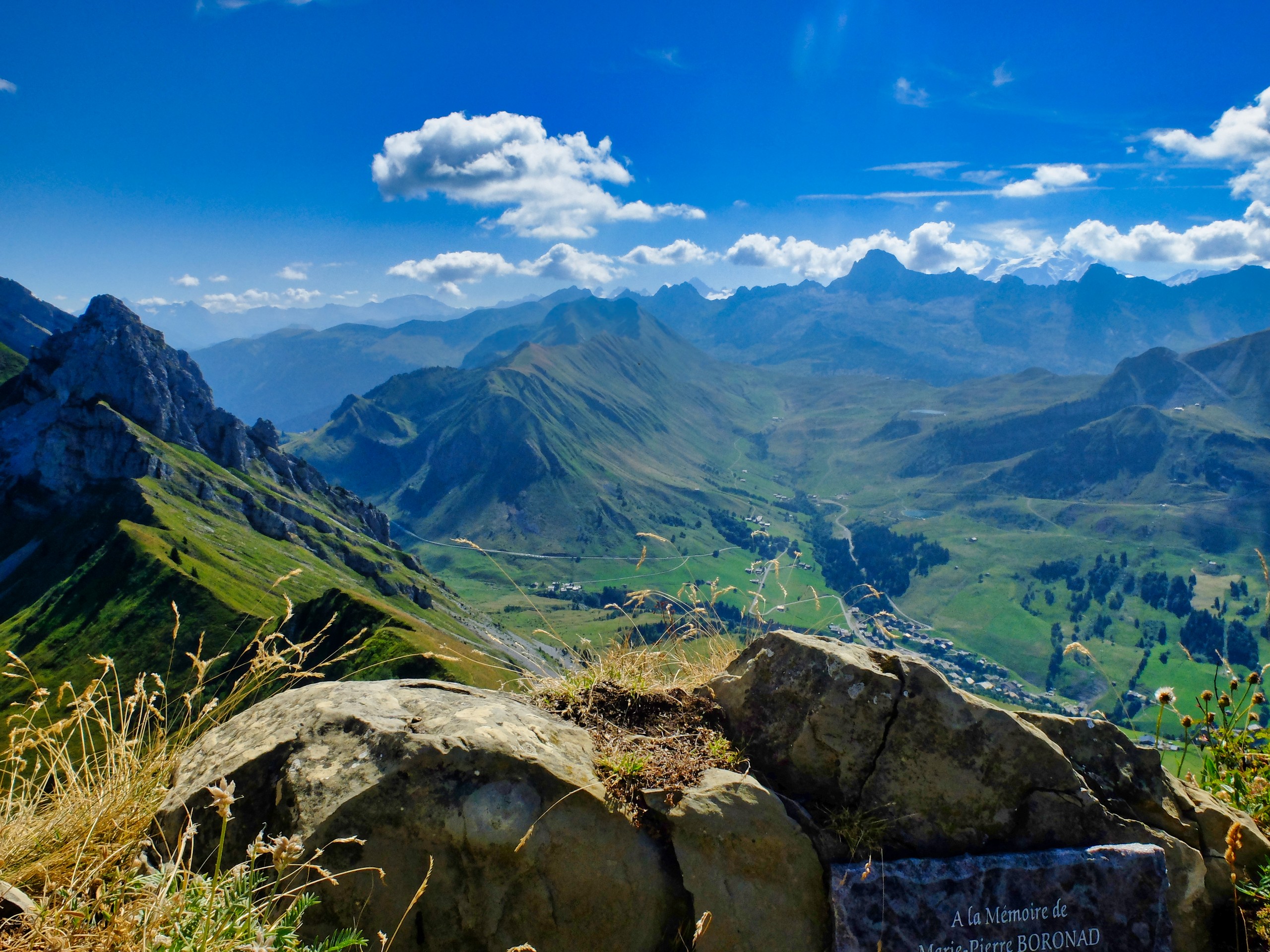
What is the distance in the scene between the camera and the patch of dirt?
656cm

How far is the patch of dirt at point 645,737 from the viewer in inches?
258

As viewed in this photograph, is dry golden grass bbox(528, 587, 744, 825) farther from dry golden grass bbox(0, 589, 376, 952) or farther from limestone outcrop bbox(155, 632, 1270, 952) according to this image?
dry golden grass bbox(0, 589, 376, 952)

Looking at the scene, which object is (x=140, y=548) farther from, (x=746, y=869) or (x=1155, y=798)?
(x=1155, y=798)

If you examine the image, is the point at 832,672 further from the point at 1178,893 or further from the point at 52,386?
the point at 52,386

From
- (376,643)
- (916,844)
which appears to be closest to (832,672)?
(916,844)

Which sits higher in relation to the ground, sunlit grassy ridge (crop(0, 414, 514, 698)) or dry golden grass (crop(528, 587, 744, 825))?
dry golden grass (crop(528, 587, 744, 825))

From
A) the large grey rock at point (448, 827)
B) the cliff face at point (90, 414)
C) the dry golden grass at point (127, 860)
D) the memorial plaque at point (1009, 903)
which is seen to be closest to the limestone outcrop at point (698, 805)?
the large grey rock at point (448, 827)

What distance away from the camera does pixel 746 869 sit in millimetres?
6211

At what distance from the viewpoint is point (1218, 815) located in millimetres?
7488

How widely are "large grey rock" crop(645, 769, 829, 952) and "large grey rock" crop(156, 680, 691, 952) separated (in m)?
0.27

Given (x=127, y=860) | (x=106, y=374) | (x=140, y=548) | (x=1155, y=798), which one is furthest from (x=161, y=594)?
(x=1155, y=798)

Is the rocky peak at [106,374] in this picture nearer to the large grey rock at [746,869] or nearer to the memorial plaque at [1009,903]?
the large grey rock at [746,869]

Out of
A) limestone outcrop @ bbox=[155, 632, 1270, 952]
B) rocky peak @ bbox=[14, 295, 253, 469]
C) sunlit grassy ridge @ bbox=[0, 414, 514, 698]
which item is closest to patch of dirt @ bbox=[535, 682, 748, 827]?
limestone outcrop @ bbox=[155, 632, 1270, 952]

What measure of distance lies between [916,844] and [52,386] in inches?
9066
